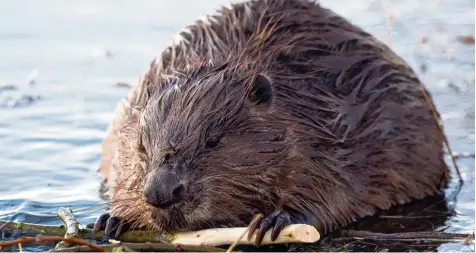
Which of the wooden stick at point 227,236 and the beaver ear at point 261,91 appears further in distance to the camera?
the beaver ear at point 261,91

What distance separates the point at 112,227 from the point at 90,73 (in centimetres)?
320

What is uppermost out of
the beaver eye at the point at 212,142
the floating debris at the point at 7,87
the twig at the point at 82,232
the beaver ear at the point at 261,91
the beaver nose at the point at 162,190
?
the beaver ear at the point at 261,91

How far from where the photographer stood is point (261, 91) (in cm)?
476

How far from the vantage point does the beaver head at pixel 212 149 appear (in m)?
4.32

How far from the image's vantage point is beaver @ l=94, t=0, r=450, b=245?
4.47 meters

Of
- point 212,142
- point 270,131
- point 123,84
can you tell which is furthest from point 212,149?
point 123,84

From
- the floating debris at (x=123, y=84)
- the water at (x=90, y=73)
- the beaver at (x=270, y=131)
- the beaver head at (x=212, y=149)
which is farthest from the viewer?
the floating debris at (x=123, y=84)

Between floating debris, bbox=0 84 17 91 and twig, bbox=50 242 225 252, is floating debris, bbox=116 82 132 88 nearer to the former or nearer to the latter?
floating debris, bbox=0 84 17 91

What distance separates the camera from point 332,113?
5184 mm

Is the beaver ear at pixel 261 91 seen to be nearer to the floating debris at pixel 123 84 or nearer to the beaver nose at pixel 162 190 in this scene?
the beaver nose at pixel 162 190

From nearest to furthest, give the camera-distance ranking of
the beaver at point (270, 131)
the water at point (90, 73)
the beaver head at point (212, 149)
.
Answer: the beaver head at point (212, 149)
the beaver at point (270, 131)
the water at point (90, 73)

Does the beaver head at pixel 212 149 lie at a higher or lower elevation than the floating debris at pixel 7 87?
higher

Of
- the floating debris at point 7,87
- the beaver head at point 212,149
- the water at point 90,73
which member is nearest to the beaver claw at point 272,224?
the beaver head at point 212,149

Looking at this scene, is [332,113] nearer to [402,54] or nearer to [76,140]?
[76,140]
